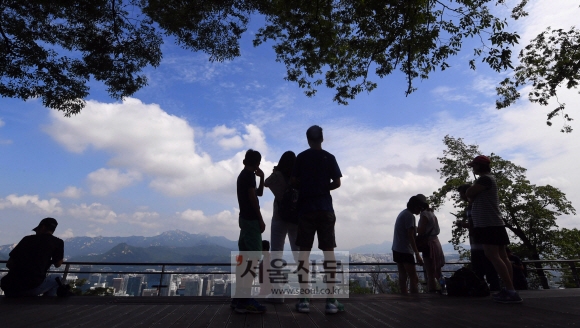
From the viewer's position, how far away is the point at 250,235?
343 cm

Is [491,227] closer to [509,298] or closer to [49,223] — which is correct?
[509,298]

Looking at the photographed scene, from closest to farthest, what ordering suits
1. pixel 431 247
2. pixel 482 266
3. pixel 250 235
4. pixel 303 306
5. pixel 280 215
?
pixel 303 306
pixel 250 235
pixel 280 215
pixel 482 266
pixel 431 247

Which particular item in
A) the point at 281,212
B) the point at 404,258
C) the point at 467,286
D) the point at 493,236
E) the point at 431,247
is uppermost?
the point at 281,212

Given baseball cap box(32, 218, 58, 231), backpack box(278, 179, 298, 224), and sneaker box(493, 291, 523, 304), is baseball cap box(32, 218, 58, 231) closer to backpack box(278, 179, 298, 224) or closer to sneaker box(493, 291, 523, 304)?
backpack box(278, 179, 298, 224)

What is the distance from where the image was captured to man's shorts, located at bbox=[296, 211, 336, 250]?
3195 mm

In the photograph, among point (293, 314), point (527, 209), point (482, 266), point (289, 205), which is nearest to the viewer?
point (293, 314)

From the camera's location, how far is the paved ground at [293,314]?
2730 mm

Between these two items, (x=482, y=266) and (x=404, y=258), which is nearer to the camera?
(x=404, y=258)

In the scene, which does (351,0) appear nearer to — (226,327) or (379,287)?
(379,287)

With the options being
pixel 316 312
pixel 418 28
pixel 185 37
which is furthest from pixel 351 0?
pixel 316 312

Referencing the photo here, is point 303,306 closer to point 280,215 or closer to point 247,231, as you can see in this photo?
point 247,231

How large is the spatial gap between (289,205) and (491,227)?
2483mm

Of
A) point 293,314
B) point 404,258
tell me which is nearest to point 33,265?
point 293,314

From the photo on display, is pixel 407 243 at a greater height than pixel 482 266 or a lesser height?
greater
